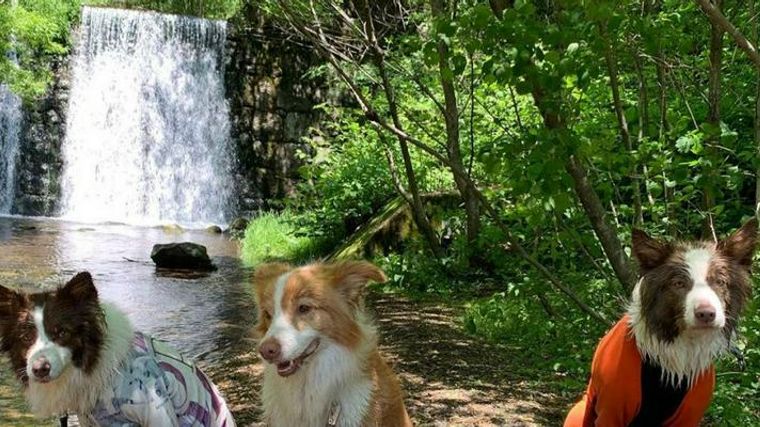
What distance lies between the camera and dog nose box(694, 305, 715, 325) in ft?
9.98

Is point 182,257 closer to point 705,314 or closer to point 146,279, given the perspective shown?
point 146,279

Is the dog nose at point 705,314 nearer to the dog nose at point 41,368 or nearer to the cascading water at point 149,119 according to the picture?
the dog nose at point 41,368

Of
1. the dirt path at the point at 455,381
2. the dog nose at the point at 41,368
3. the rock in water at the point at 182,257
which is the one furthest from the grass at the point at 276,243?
the dog nose at the point at 41,368

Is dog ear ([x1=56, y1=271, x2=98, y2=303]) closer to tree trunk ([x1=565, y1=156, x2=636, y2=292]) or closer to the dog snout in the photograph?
the dog snout

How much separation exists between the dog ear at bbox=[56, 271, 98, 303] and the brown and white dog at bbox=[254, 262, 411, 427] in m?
0.80

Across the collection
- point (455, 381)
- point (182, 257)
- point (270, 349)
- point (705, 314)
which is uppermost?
point (705, 314)

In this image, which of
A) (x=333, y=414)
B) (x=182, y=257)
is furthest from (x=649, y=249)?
(x=182, y=257)

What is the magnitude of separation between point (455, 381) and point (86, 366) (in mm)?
3183

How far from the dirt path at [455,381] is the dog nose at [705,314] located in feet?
6.95

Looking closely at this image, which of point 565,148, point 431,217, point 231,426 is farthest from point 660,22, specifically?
point 431,217

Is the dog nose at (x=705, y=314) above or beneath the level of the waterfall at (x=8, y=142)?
beneath

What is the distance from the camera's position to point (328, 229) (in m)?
13.5

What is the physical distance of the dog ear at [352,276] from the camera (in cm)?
344

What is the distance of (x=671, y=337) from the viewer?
324 cm
